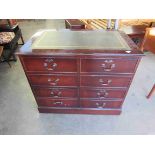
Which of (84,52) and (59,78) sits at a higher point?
(84,52)

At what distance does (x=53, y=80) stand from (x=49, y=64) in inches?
7.5

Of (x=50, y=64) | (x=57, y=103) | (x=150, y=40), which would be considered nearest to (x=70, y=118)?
(x=57, y=103)

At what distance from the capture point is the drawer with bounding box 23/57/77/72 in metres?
1.15

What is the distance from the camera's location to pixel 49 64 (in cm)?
119

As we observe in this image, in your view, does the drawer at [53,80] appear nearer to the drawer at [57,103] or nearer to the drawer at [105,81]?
the drawer at [105,81]

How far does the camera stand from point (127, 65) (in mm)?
1156

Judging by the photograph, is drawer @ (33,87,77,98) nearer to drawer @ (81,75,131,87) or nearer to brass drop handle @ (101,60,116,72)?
drawer @ (81,75,131,87)

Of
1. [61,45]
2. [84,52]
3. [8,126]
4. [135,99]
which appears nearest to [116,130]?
[135,99]

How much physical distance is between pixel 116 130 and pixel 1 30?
2780 millimetres

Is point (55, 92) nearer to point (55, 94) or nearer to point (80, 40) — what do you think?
point (55, 94)

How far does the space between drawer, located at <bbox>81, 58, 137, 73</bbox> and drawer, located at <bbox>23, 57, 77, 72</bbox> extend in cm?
10

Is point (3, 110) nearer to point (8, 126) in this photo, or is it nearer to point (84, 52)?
point (8, 126)

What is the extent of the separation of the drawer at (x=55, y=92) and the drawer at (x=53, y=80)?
0.08 m

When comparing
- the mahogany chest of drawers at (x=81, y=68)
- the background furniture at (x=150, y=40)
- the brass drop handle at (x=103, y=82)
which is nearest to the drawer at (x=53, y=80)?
the mahogany chest of drawers at (x=81, y=68)
